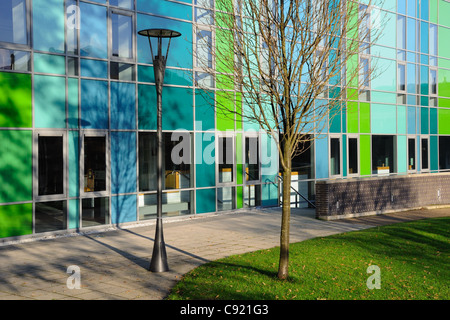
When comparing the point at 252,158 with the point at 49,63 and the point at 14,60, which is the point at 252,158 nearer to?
the point at 49,63

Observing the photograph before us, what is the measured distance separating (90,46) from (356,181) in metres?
9.36

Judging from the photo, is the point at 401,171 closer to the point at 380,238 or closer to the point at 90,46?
the point at 380,238

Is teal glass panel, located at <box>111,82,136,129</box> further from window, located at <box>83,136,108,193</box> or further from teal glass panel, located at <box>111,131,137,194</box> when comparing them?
window, located at <box>83,136,108,193</box>

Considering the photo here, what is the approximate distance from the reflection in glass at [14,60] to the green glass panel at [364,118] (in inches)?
579

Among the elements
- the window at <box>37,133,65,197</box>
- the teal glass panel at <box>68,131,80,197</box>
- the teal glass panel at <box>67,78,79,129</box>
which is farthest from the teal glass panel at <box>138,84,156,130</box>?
the window at <box>37,133,65,197</box>

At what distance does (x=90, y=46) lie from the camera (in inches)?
535

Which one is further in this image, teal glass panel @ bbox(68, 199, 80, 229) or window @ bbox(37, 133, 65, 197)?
teal glass panel @ bbox(68, 199, 80, 229)

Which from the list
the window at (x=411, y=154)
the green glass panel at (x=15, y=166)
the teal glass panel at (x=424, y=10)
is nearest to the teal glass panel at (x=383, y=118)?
the window at (x=411, y=154)

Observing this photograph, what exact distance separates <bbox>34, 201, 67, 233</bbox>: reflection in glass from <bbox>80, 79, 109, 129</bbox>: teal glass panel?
221 centimetres

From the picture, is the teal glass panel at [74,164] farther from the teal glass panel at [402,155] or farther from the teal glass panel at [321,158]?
the teal glass panel at [402,155]

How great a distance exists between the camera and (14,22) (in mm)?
12109

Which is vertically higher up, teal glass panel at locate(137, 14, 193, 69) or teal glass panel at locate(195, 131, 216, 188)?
teal glass panel at locate(137, 14, 193, 69)

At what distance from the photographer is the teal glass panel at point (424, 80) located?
2569 cm

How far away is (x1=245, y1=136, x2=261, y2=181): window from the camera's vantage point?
1800 cm
